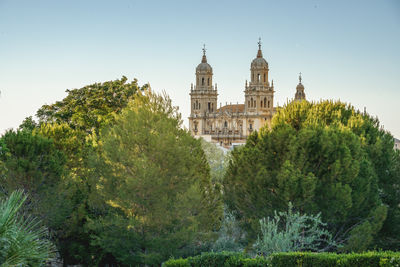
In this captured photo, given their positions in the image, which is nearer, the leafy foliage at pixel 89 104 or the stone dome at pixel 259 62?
the leafy foliage at pixel 89 104

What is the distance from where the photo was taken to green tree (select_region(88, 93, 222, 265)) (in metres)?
20.7

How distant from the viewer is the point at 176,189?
21.2 metres

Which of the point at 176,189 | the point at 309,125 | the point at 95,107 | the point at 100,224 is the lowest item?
the point at 100,224

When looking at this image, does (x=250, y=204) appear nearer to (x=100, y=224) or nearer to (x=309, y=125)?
(x=309, y=125)

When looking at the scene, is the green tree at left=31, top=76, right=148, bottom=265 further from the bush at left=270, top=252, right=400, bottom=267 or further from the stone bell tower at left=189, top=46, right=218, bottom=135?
the stone bell tower at left=189, top=46, right=218, bottom=135

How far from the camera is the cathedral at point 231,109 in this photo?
127312 millimetres

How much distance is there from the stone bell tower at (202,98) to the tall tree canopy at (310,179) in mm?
111322

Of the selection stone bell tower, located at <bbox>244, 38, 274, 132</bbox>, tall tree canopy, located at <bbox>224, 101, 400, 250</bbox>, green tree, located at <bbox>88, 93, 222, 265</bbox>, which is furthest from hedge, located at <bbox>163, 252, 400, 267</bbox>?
stone bell tower, located at <bbox>244, 38, 274, 132</bbox>

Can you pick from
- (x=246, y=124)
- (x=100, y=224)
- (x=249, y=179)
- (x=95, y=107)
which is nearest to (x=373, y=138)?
(x=249, y=179)

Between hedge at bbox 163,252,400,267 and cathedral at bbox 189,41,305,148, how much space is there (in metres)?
105

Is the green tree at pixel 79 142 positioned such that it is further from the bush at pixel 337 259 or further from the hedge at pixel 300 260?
the bush at pixel 337 259

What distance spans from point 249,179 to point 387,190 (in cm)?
710

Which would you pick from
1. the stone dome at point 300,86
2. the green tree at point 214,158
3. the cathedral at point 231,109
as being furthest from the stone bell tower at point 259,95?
the green tree at point 214,158

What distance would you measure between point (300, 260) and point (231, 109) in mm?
119332
